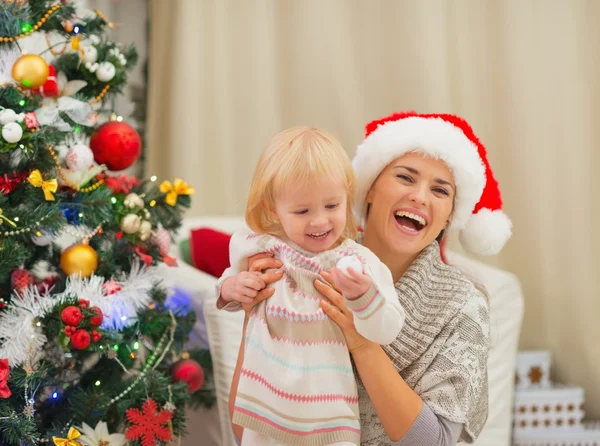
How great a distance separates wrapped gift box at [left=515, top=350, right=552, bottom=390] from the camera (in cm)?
227

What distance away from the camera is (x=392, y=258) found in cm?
143

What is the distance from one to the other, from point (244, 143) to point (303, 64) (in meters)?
0.44

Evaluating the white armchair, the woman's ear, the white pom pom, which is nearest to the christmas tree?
the white armchair

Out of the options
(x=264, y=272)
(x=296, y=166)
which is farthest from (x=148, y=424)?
(x=296, y=166)

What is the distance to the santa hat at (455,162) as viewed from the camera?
138cm

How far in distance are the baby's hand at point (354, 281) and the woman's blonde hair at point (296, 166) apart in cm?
18

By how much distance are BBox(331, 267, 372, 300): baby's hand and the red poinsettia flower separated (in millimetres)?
797

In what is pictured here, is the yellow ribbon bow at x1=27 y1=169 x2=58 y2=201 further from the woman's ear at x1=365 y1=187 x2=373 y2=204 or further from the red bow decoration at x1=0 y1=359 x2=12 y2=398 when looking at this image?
the woman's ear at x1=365 y1=187 x2=373 y2=204

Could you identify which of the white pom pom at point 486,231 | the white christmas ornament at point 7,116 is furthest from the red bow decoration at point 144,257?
the white pom pom at point 486,231

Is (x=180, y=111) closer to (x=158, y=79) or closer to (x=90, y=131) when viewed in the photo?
(x=158, y=79)

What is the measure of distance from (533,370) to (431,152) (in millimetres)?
1236

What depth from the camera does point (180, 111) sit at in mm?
3113

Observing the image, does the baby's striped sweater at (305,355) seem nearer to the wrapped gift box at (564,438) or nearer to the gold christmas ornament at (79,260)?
the gold christmas ornament at (79,260)

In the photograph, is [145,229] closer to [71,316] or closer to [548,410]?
[71,316]
